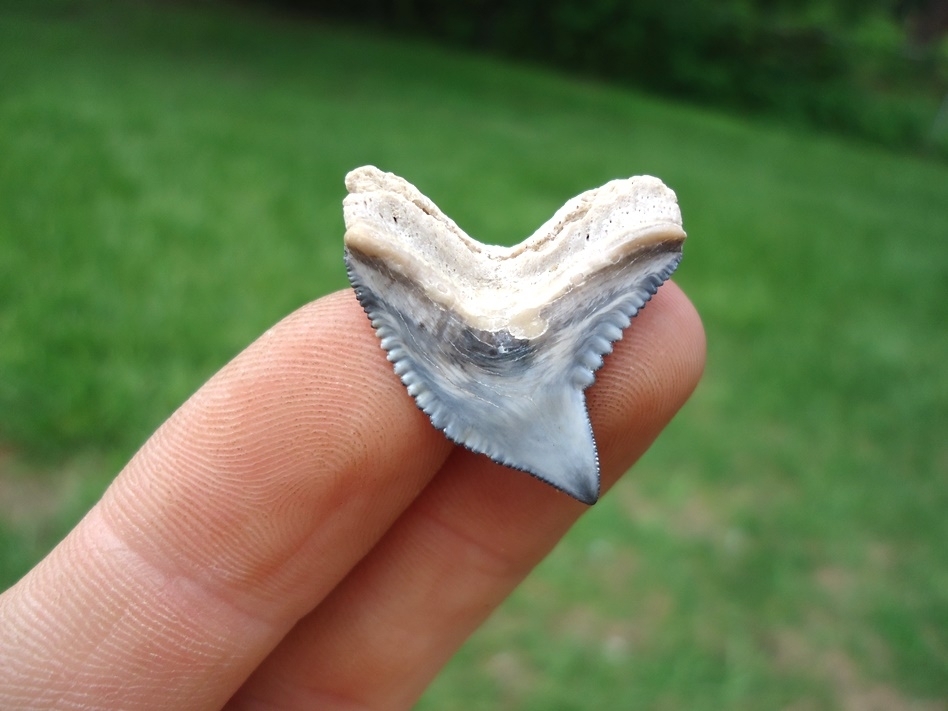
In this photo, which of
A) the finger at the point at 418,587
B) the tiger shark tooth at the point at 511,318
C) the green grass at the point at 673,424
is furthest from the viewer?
the green grass at the point at 673,424

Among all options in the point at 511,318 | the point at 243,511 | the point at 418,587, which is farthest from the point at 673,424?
the point at 243,511

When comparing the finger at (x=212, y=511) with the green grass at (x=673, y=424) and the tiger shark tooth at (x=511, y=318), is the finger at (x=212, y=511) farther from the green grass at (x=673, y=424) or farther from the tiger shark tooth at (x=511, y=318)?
the green grass at (x=673, y=424)

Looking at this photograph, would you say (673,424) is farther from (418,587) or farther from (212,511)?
(212,511)

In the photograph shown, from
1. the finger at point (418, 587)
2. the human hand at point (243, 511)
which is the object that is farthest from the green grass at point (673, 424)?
the human hand at point (243, 511)

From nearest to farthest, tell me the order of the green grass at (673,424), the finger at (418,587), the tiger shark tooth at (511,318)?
1. the tiger shark tooth at (511,318)
2. the finger at (418,587)
3. the green grass at (673,424)

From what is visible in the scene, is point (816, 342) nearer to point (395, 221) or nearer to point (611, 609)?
point (611, 609)

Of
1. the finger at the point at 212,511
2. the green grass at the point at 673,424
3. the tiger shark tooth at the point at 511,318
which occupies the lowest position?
the green grass at the point at 673,424

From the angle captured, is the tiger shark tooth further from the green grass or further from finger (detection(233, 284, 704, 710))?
the green grass

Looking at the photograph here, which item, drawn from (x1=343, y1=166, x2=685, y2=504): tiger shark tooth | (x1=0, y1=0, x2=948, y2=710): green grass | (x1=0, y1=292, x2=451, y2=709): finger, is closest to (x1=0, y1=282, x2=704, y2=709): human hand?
(x1=0, y1=292, x2=451, y2=709): finger
